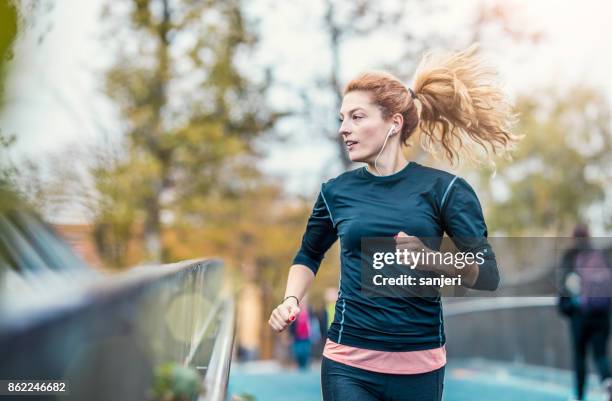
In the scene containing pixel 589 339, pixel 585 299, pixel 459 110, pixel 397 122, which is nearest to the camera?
pixel 397 122

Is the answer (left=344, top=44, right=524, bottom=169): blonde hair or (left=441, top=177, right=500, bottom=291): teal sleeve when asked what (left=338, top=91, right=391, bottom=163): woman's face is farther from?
(left=441, top=177, right=500, bottom=291): teal sleeve

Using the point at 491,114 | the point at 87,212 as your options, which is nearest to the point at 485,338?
the point at 87,212

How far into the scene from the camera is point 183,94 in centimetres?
2445

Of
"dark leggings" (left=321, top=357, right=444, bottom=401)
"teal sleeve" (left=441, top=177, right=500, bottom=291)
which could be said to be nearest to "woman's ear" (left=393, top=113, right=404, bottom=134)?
→ "teal sleeve" (left=441, top=177, right=500, bottom=291)

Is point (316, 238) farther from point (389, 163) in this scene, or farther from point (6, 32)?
point (6, 32)

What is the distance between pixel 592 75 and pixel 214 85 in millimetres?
17748

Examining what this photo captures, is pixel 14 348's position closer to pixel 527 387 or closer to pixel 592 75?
pixel 527 387

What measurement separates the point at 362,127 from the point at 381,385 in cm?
93

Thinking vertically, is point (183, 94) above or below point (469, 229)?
above

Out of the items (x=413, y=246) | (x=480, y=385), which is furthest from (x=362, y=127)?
(x=480, y=385)

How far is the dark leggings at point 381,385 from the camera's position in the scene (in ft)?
11.4

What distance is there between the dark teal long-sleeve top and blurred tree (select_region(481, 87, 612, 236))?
33.6 metres

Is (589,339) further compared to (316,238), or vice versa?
(589,339)

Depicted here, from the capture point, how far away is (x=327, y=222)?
389 centimetres
